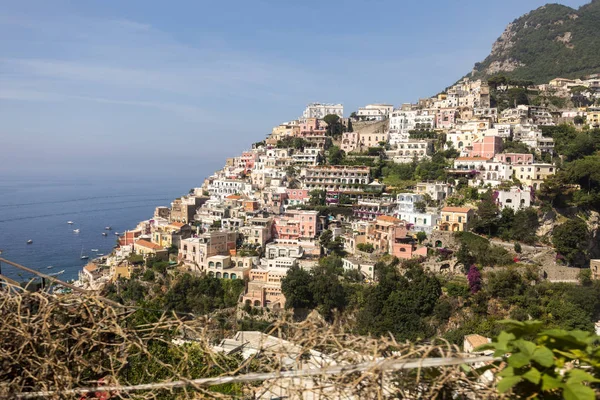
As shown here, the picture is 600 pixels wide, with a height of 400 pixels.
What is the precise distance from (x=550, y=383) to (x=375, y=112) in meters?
36.2

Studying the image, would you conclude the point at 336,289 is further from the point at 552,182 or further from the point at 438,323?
the point at 552,182

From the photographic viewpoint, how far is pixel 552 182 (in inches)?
670

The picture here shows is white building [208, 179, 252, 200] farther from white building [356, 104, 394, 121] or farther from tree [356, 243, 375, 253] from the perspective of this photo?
white building [356, 104, 394, 121]

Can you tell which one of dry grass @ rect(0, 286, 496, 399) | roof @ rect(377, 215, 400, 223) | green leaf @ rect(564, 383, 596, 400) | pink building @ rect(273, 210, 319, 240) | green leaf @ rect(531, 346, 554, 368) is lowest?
pink building @ rect(273, 210, 319, 240)

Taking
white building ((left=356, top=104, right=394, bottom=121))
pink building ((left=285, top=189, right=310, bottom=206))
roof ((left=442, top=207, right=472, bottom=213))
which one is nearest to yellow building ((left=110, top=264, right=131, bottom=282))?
pink building ((left=285, top=189, right=310, bottom=206))

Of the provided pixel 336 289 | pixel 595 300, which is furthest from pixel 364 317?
pixel 595 300

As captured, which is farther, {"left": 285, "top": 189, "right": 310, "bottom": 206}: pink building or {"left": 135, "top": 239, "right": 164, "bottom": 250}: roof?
{"left": 285, "top": 189, "right": 310, "bottom": 206}: pink building

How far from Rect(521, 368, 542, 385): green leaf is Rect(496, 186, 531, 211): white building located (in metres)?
17.7

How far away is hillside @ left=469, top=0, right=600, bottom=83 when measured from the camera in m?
43.4

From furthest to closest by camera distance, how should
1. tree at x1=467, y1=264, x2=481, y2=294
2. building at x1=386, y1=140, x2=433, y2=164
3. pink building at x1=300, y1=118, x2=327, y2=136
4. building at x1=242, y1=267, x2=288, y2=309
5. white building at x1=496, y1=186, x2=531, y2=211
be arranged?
pink building at x1=300, y1=118, x2=327, y2=136, building at x1=386, y1=140, x2=433, y2=164, white building at x1=496, y1=186, x2=531, y2=211, building at x1=242, y1=267, x2=288, y2=309, tree at x1=467, y1=264, x2=481, y2=294

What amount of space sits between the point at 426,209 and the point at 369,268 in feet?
14.0

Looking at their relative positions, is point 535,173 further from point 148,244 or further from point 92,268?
point 92,268

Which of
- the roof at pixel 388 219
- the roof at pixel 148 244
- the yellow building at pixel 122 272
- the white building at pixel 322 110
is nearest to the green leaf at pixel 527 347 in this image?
the roof at pixel 388 219

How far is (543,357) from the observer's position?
1205 millimetres
